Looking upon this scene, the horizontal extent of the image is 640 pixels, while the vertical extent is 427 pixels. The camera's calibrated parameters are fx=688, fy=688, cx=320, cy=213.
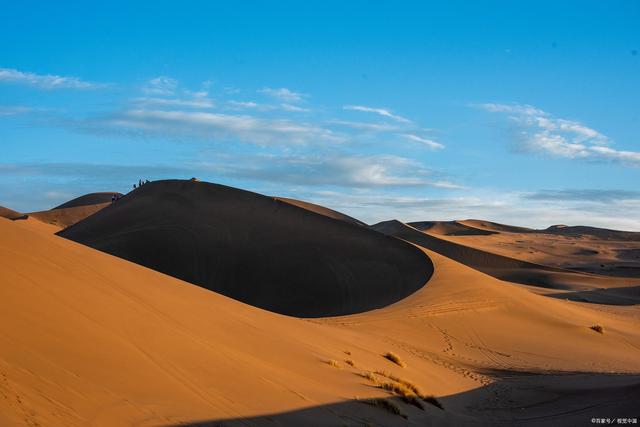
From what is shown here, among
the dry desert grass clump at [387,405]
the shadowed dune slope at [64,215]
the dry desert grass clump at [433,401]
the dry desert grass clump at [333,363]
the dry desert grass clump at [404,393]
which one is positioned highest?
the shadowed dune slope at [64,215]

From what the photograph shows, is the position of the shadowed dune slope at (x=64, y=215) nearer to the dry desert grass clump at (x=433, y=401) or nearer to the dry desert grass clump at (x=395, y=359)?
the dry desert grass clump at (x=395, y=359)

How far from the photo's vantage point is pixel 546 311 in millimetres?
27797

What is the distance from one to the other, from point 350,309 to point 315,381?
18.0 m

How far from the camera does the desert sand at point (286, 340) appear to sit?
295 inches

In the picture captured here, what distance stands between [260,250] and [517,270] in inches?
1010

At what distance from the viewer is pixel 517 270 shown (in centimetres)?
5212

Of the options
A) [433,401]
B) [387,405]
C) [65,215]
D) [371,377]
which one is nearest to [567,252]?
[65,215]

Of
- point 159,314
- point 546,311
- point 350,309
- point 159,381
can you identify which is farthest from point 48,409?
point 546,311

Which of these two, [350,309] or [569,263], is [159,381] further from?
[569,263]

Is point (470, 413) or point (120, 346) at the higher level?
point (120, 346)

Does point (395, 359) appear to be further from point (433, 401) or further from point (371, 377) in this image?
point (433, 401)

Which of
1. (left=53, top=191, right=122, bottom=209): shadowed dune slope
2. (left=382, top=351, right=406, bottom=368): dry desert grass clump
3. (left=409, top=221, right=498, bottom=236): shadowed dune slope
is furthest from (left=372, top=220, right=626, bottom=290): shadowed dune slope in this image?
(left=53, top=191, right=122, bottom=209): shadowed dune slope

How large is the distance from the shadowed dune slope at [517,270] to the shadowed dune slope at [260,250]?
1847 centimetres

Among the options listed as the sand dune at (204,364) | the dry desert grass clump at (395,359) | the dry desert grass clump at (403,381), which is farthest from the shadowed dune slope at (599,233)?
the dry desert grass clump at (403,381)
